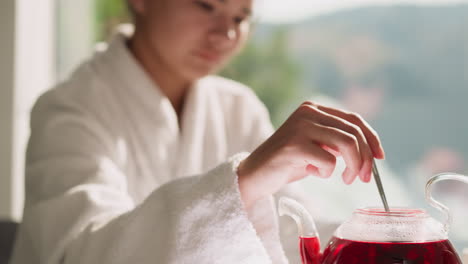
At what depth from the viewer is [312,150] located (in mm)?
714

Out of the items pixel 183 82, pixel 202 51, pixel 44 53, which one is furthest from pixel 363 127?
pixel 44 53

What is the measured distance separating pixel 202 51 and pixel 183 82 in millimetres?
171

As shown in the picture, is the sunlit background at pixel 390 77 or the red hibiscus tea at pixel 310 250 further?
the sunlit background at pixel 390 77

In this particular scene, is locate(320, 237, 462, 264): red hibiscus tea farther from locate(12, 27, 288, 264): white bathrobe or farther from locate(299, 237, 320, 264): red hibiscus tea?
locate(12, 27, 288, 264): white bathrobe

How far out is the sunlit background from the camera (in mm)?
2232

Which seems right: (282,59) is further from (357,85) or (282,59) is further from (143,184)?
(143,184)

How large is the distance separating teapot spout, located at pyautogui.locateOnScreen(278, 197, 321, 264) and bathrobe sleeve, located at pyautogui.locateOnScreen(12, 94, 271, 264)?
0.20ft

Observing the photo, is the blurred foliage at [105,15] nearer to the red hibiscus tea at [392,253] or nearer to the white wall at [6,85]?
the white wall at [6,85]

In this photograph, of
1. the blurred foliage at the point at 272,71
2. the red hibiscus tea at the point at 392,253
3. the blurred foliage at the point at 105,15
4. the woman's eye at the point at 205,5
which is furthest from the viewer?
the blurred foliage at the point at 105,15

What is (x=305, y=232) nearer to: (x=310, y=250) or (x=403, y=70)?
(x=310, y=250)

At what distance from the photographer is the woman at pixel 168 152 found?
75 centimetres

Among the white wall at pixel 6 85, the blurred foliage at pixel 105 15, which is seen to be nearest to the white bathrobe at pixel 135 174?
the white wall at pixel 6 85

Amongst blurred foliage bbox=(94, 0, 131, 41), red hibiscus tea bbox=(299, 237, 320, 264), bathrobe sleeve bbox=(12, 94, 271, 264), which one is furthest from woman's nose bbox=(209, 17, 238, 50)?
blurred foliage bbox=(94, 0, 131, 41)

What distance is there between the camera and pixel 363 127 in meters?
0.73
